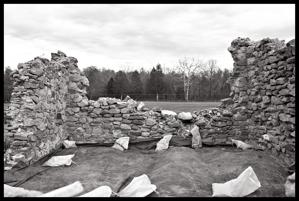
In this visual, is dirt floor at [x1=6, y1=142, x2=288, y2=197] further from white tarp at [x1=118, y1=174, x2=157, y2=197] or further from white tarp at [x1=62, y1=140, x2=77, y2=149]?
white tarp at [x1=62, y1=140, x2=77, y2=149]

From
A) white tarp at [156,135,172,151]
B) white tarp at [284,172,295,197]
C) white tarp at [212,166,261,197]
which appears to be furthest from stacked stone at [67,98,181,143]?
white tarp at [284,172,295,197]

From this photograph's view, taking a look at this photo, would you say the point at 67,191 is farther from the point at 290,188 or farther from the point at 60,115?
the point at 60,115

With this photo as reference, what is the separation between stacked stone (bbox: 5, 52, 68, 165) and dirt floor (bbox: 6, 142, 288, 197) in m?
0.49

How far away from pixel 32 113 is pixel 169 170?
3547 millimetres

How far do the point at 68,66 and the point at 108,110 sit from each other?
1.92 metres

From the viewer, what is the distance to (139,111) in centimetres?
876

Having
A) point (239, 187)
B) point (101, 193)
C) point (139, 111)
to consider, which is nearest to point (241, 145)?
point (239, 187)

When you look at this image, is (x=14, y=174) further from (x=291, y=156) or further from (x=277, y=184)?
(x=291, y=156)

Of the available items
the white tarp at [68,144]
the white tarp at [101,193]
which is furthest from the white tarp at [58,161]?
the white tarp at [101,193]

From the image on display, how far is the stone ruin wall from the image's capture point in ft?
20.3

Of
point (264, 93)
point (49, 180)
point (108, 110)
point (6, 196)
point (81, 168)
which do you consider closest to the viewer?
point (6, 196)

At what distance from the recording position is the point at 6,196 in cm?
462

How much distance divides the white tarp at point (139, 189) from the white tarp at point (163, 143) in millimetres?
2866

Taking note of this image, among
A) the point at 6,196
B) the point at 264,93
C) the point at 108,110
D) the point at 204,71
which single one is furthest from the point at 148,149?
the point at 204,71
